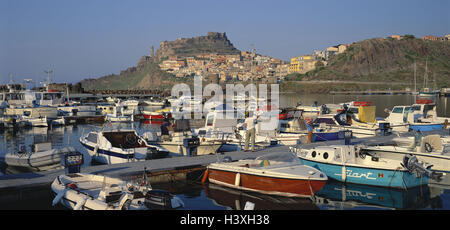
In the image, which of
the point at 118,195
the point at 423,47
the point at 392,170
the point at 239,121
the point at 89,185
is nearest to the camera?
the point at 118,195

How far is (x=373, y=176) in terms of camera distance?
13375mm

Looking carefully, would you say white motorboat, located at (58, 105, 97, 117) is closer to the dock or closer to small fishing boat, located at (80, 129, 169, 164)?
small fishing boat, located at (80, 129, 169, 164)

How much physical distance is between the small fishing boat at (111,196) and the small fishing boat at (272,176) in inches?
127

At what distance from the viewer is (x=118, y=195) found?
9898 millimetres

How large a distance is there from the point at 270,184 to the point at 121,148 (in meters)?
7.79

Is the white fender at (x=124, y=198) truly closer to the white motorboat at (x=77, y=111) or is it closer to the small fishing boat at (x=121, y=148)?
the small fishing boat at (x=121, y=148)

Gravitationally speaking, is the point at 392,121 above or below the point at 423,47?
below

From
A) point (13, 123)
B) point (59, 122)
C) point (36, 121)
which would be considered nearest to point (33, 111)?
point (59, 122)

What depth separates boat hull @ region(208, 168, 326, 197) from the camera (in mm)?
12031

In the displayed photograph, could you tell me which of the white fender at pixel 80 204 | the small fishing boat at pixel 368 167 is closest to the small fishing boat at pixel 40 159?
the white fender at pixel 80 204

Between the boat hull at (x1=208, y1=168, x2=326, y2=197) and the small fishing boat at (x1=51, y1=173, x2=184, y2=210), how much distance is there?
10.6 ft
